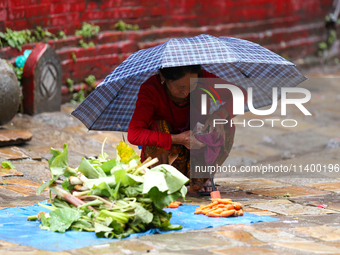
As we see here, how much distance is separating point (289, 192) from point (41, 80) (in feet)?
11.9

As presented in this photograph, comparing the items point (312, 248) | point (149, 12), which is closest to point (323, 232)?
point (312, 248)

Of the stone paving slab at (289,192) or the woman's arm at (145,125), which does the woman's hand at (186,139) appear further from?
A: the stone paving slab at (289,192)

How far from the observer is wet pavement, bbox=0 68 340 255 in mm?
2588

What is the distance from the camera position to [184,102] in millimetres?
3979

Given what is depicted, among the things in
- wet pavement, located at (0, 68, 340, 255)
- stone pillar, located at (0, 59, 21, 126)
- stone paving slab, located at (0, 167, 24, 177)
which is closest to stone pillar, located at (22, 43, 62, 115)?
wet pavement, located at (0, 68, 340, 255)

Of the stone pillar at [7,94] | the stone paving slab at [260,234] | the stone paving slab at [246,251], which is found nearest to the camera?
the stone paving slab at [246,251]

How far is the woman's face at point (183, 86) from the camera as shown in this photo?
3641 millimetres

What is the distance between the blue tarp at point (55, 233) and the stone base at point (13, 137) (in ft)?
6.60

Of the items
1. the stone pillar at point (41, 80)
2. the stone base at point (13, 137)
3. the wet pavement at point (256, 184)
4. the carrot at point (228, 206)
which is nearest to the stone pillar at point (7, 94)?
the stone base at point (13, 137)

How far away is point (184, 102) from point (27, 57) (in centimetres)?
311

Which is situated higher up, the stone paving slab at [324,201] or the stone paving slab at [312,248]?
the stone paving slab at [312,248]

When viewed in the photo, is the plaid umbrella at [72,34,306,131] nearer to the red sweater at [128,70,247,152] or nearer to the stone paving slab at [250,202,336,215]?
the red sweater at [128,70,247,152]

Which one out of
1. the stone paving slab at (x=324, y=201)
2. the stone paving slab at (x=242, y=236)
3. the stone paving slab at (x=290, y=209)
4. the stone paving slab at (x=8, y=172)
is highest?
the stone paving slab at (x=242, y=236)

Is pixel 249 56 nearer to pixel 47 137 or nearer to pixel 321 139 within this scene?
pixel 47 137
